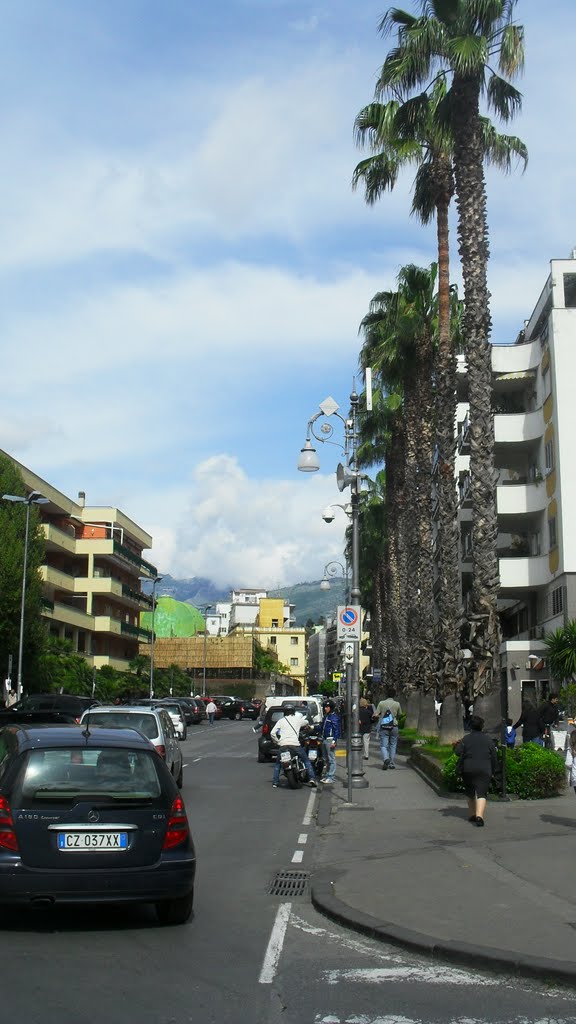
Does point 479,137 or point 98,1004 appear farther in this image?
point 479,137

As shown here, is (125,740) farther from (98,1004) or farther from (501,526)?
(501,526)

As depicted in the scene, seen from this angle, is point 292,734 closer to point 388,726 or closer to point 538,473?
point 388,726

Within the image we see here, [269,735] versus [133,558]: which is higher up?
[133,558]

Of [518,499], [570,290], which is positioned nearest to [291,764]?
[518,499]

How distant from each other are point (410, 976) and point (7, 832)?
299cm

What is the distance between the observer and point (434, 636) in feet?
108

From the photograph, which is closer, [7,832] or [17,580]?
[7,832]

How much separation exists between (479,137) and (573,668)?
14944 mm

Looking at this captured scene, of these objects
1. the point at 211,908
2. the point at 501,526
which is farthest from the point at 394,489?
the point at 211,908

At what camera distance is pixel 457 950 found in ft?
23.7

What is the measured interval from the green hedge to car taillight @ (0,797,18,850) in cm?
1094

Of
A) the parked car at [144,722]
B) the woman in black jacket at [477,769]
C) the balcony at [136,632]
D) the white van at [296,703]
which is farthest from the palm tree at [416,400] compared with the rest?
the balcony at [136,632]

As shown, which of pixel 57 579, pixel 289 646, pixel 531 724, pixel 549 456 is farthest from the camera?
pixel 289 646

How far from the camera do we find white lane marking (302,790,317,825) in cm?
1612
